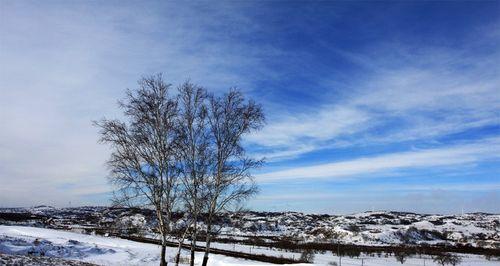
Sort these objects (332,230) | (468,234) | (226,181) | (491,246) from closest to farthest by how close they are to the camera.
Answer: (226,181) < (491,246) < (332,230) < (468,234)

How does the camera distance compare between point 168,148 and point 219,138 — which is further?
point 219,138

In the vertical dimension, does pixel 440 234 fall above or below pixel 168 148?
below

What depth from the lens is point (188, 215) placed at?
22.5m

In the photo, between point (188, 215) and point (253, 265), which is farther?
point (253, 265)

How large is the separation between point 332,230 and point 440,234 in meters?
22.1

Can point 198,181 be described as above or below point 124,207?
above

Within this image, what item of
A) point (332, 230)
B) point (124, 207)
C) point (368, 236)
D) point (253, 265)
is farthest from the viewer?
point (332, 230)

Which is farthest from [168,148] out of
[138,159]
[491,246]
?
[491,246]

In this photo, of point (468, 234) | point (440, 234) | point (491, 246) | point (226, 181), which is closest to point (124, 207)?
point (226, 181)

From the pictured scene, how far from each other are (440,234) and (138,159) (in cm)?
8279

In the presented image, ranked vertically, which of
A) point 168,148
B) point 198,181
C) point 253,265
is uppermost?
point 168,148

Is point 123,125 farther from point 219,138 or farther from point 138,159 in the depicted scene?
point 219,138

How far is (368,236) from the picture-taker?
79.1m

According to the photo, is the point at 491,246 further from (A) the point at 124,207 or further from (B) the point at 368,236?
(A) the point at 124,207
